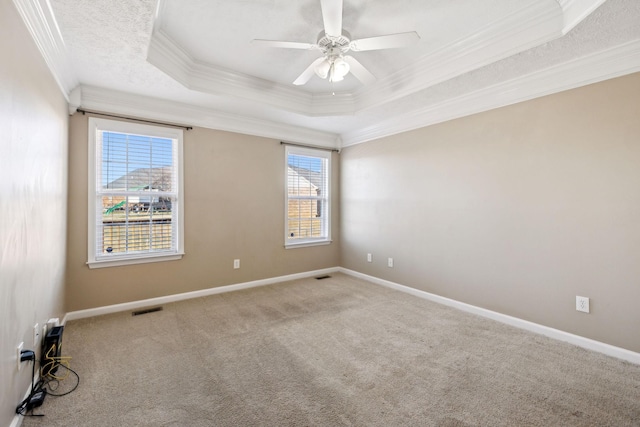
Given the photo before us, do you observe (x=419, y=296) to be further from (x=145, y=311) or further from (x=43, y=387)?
(x=43, y=387)

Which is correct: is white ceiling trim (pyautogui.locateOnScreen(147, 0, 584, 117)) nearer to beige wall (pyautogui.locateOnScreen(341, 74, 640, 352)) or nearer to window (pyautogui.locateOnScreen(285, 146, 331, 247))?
beige wall (pyautogui.locateOnScreen(341, 74, 640, 352))

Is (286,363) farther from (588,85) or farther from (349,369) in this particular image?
(588,85)

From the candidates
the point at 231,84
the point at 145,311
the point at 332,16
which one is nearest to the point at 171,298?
the point at 145,311

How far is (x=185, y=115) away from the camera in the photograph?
142 inches

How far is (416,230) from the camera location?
385cm

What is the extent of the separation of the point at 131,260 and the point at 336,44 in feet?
10.4

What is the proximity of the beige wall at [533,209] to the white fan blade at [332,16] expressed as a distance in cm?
203

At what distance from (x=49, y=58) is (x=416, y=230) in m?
4.01

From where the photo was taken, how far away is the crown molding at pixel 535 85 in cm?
223

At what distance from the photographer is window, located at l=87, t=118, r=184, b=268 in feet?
10.3

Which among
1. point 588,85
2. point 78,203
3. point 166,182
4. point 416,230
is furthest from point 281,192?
point 588,85

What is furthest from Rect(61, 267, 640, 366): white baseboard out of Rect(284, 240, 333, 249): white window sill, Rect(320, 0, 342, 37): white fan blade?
Rect(320, 0, 342, 37): white fan blade

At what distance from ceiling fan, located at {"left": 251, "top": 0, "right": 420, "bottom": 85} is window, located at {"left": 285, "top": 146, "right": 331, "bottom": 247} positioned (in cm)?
209

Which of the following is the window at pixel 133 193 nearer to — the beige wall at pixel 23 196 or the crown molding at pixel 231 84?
the beige wall at pixel 23 196
